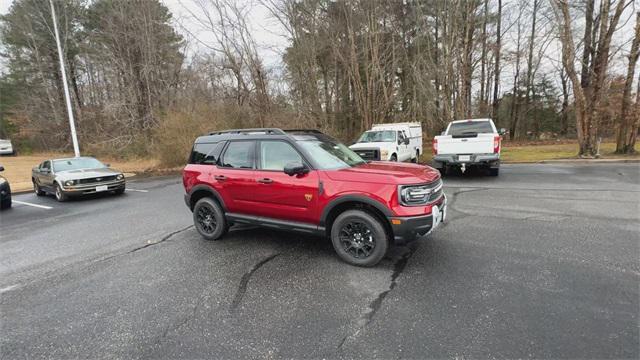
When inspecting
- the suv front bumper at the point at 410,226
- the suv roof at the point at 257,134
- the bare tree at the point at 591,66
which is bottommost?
the suv front bumper at the point at 410,226

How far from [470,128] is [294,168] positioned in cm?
866

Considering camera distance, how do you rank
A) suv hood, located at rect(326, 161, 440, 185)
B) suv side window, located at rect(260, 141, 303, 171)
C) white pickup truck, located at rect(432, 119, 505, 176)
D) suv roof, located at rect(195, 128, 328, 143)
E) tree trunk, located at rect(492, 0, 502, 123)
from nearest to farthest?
suv hood, located at rect(326, 161, 440, 185)
suv side window, located at rect(260, 141, 303, 171)
suv roof, located at rect(195, 128, 328, 143)
white pickup truck, located at rect(432, 119, 505, 176)
tree trunk, located at rect(492, 0, 502, 123)

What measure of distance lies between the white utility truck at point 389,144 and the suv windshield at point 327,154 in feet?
18.7

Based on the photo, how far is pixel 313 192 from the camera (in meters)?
3.81

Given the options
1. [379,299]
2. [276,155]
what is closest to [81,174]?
[276,155]

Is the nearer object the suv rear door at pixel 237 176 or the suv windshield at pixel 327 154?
the suv windshield at pixel 327 154

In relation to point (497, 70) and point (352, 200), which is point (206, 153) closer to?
point (352, 200)

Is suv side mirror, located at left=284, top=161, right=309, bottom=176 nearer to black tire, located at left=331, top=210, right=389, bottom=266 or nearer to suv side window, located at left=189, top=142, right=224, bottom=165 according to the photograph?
black tire, located at left=331, top=210, right=389, bottom=266

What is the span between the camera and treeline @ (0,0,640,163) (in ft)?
44.7

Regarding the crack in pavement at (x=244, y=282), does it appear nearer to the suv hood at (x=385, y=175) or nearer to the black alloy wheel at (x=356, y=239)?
the black alloy wheel at (x=356, y=239)

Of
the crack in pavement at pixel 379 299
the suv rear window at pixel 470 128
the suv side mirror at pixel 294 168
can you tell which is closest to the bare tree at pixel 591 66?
the suv rear window at pixel 470 128

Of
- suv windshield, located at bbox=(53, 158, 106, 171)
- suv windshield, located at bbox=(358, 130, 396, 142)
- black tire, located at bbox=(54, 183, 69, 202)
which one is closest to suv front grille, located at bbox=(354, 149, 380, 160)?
suv windshield, located at bbox=(358, 130, 396, 142)

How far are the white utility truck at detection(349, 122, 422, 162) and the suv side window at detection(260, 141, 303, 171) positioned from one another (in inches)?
248

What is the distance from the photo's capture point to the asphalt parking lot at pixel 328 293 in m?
2.37
